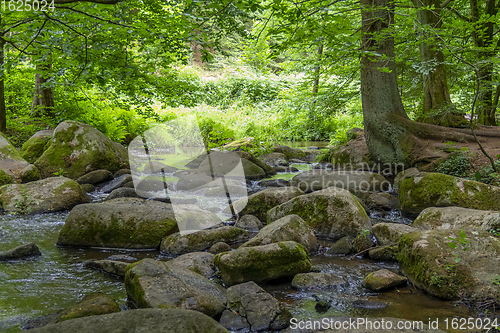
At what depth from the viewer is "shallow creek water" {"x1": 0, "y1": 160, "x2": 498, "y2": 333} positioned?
8.77 ft

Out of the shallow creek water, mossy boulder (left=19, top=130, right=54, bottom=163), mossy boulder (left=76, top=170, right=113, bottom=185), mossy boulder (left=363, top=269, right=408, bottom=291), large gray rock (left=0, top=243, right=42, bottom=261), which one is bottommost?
the shallow creek water

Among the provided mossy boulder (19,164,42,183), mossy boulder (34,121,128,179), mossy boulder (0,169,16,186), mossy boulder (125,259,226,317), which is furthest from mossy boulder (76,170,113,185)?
mossy boulder (125,259,226,317)

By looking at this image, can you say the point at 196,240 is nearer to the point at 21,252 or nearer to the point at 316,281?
the point at 316,281

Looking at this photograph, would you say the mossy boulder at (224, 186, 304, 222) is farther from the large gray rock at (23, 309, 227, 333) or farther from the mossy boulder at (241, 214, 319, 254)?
the large gray rock at (23, 309, 227, 333)

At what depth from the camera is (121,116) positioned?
39.3 feet

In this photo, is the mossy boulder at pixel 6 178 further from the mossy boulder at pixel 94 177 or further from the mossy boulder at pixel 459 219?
the mossy boulder at pixel 459 219

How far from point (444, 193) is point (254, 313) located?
150 inches

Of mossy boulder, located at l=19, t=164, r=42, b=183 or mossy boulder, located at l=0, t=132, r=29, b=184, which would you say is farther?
mossy boulder, located at l=19, t=164, r=42, b=183

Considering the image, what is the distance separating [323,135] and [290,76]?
326 inches

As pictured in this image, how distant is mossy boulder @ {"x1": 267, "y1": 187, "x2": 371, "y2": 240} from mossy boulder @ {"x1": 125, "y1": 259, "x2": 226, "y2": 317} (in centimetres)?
207

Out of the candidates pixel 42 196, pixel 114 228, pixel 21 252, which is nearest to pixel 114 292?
pixel 114 228

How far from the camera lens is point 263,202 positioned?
18.3 ft

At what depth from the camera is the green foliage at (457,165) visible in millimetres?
6562

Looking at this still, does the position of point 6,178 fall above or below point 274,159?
below
